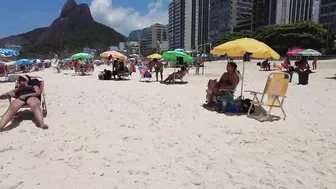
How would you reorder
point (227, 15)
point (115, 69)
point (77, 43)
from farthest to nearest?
1. point (77, 43)
2. point (227, 15)
3. point (115, 69)

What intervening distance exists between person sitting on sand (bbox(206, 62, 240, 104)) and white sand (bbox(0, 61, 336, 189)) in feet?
2.50

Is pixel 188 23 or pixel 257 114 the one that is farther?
pixel 188 23

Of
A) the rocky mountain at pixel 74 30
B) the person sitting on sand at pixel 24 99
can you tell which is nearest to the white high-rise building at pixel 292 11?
the rocky mountain at pixel 74 30

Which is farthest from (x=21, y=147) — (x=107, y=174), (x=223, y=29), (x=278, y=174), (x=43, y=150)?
(x=223, y=29)

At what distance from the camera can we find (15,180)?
2.58 meters

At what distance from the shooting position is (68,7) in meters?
141

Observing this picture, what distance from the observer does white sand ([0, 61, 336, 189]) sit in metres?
2.61

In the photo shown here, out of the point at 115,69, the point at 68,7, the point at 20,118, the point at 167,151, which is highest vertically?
the point at 68,7

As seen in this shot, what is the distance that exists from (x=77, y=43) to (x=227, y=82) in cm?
11652

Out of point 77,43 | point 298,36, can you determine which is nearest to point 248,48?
point 298,36

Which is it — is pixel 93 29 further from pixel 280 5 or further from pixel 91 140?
pixel 91 140

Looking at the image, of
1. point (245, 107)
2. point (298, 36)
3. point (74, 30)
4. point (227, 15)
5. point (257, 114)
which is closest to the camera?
point (257, 114)

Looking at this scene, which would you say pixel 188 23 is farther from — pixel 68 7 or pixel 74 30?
pixel 68 7

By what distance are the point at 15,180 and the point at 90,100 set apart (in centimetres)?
412
